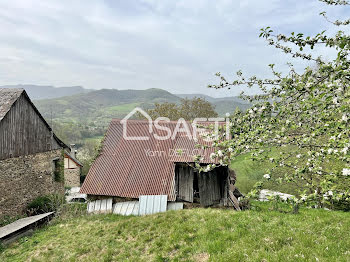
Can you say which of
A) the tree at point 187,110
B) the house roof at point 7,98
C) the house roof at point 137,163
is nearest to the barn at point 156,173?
the house roof at point 137,163

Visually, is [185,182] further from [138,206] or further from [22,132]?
[22,132]

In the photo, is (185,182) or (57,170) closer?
(185,182)

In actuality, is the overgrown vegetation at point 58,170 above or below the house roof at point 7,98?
below

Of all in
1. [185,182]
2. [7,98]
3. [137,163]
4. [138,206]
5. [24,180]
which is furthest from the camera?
[24,180]

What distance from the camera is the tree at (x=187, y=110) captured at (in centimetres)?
4503

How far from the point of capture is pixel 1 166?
1588 centimetres

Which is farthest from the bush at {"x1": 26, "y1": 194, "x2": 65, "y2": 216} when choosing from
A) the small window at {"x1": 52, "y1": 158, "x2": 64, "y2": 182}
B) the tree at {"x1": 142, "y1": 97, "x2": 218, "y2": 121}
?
the tree at {"x1": 142, "y1": 97, "x2": 218, "y2": 121}

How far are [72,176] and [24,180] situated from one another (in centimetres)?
1953

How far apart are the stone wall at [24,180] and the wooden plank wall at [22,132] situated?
63 centimetres

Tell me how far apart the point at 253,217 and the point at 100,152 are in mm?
12681

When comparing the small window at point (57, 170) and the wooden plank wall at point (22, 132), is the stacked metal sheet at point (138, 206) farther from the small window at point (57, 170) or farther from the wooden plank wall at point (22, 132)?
the small window at point (57, 170)

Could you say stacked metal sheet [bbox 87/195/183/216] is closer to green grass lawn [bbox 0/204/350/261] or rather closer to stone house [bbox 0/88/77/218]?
green grass lawn [bbox 0/204/350/261]

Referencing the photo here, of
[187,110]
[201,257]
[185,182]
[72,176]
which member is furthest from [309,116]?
[187,110]

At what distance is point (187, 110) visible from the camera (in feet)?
158
